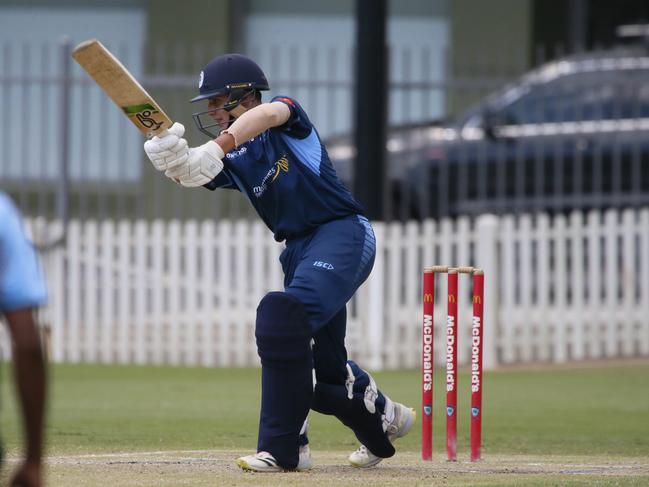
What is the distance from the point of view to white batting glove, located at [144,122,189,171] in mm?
5445

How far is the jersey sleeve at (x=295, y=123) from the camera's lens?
605 cm

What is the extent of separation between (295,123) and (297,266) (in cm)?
61

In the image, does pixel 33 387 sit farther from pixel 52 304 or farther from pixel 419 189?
pixel 419 189

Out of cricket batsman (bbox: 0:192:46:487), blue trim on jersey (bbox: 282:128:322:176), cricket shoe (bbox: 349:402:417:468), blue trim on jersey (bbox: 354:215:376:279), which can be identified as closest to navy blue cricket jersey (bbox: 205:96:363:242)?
blue trim on jersey (bbox: 282:128:322:176)

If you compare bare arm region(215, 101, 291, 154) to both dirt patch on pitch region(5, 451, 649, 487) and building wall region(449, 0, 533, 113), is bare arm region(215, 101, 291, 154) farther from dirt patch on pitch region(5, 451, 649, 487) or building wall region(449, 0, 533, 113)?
building wall region(449, 0, 533, 113)

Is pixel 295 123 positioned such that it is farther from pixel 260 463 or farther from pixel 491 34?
pixel 491 34

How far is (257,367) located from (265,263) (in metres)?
0.98

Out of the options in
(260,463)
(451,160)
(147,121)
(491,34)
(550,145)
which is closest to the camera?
(147,121)

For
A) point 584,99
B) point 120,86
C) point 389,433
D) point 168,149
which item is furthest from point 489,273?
point 120,86

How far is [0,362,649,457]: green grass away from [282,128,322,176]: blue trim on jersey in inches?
76.7

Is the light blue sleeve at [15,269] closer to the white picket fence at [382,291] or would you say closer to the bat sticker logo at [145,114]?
the bat sticker logo at [145,114]

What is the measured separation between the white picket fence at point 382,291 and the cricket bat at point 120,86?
7676mm

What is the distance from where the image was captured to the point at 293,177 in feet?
20.1

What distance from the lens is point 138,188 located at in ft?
55.5
